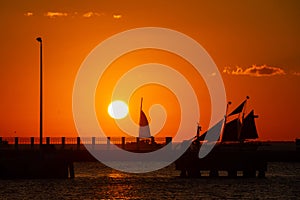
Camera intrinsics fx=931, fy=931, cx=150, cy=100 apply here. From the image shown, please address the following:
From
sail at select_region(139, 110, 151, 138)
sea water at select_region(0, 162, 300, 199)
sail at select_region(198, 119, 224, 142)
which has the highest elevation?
sail at select_region(139, 110, 151, 138)

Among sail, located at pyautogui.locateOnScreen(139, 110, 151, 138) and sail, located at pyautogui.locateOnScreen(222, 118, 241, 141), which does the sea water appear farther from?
sail, located at pyautogui.locateOnScreen(139, 110, 151, 138)

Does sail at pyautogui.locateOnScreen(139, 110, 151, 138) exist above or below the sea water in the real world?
above

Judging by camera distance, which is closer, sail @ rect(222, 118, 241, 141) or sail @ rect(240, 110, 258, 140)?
sail @ rect(240, 110, 258, 140)

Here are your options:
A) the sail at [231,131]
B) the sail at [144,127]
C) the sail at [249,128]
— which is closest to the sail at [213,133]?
the sail at [249,128]

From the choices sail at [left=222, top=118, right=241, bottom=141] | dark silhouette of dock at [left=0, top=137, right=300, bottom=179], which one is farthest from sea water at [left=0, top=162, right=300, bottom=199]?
sail at [left=222, top=118, right=241, bottom=141]

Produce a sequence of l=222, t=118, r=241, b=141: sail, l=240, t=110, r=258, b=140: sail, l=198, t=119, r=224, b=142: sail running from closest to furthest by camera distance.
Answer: l=198, t=119, r=224, b=142: sail < l=240, t=110, r=258, b=140: sail < l=222, t=118, r=241, b=141: sail

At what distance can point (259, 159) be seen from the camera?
104m

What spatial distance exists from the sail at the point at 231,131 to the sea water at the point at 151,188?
4260 centimetres

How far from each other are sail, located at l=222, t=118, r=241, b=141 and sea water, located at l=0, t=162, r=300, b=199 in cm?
4260

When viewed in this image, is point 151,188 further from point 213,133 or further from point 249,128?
point 249,128

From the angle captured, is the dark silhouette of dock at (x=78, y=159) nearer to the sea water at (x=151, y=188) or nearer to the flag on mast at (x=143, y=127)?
the sea water at (x=151, y=188)

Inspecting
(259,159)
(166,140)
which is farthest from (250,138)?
(259,159)

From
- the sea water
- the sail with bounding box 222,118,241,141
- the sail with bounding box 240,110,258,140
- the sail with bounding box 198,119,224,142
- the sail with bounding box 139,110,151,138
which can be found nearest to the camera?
the sea water

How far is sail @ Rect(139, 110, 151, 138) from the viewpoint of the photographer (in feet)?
561
